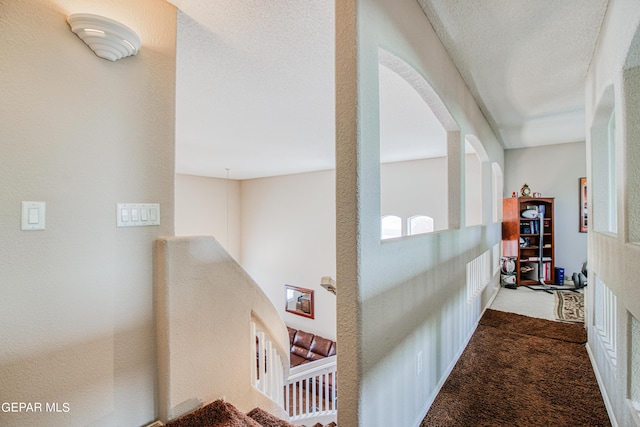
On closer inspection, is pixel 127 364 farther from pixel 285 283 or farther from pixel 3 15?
pixel 285 283

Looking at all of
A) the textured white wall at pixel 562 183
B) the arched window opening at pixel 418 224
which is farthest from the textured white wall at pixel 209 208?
the textured white wall at pixel 562 183

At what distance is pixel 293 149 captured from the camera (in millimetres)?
5312

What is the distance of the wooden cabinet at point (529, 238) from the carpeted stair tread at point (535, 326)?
7.10 ft

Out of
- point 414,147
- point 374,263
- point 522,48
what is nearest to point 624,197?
point 374,263

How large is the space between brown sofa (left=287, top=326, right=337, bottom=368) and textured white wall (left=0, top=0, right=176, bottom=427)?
218 inches

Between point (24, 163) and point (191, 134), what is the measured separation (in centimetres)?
316

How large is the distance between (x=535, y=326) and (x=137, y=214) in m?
4.35

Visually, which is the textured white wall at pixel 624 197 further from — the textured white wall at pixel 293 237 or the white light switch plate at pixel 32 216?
the textured white wall at pixel 293 237

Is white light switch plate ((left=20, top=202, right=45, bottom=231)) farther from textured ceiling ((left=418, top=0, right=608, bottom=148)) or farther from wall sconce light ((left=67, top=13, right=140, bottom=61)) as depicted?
textured ceiling ((left=418, top=0, right=608, bottom=148))

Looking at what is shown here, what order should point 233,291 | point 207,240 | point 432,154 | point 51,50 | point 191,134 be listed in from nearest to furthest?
1. point 51,50
2. point 207,240
3. point 233,291
4. point 191,134
5. point 432,154

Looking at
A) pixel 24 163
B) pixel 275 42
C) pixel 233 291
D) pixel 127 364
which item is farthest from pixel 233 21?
pixel 127 364

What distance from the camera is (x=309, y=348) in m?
7.07

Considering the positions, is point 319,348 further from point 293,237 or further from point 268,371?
point 268,371

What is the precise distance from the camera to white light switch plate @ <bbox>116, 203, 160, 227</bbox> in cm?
160
